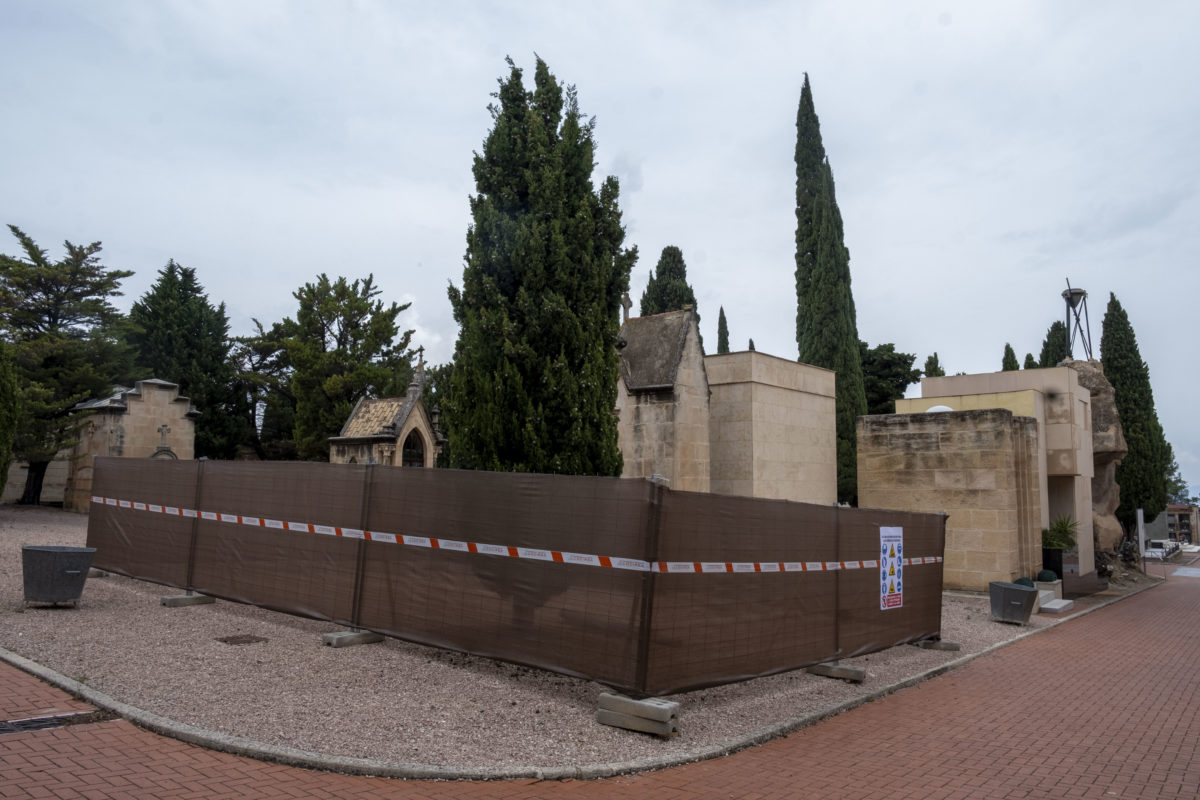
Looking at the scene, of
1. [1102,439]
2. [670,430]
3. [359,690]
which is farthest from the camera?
[1102,439]

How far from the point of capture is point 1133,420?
36562 mm

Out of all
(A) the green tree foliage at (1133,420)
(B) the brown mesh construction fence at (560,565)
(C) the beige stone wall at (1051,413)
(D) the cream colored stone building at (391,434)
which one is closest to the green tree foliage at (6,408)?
(D) the cream colored stone building at (391,434)

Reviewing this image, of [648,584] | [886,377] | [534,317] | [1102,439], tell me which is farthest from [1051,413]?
[886,377]

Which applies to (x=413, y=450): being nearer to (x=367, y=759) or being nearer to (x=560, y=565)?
(x=560, y=565)

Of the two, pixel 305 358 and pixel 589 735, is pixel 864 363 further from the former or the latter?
pixel 589 735

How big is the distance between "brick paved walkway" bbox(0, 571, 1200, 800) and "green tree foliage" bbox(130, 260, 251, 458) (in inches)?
1581

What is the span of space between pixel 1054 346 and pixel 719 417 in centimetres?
3933

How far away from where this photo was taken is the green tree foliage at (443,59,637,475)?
12.0m

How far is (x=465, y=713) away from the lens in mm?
6848

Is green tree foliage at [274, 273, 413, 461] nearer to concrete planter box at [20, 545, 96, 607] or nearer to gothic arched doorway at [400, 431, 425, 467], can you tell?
gothic arched doorway at [400, 431, 425, 467]

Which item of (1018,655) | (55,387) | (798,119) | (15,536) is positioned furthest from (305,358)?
(1018,655)

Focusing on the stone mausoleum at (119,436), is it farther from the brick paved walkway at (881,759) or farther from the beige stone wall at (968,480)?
the beige stone wall at (968,480)

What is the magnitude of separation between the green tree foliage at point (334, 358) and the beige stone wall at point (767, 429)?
23.9 meters

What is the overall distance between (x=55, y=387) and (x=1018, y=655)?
3050 centimetres
